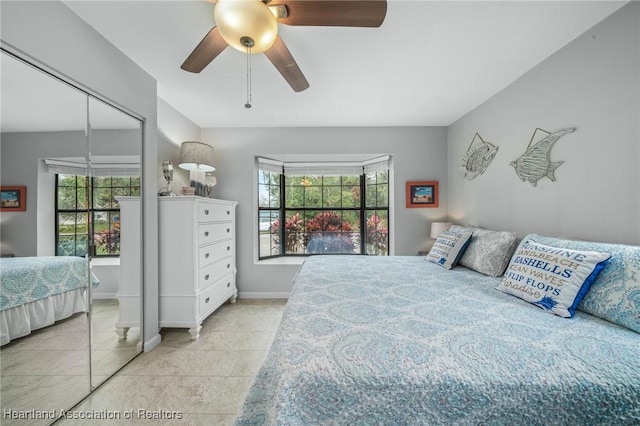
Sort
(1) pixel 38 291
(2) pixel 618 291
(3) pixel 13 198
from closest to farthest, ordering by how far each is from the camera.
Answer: (2) pixel 618 291 → (3) pixel 13 198 → (1) pixel 38 291

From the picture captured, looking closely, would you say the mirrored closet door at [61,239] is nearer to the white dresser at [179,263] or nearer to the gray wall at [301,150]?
the white dresser at [179,263]

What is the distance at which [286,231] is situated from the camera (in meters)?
3.76

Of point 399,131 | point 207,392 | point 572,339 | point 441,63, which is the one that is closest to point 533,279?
point 572,339

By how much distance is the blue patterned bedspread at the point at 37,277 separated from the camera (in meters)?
1.20

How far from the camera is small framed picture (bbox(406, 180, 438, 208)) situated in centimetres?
324

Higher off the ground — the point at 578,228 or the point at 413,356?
the point at 578,228

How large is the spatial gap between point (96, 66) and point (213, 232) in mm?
1584

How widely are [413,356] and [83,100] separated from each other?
92.2 inches

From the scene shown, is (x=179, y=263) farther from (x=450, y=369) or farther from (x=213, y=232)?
Result: (x=450, y=369)

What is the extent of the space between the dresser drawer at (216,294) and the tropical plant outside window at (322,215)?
2.98 feet

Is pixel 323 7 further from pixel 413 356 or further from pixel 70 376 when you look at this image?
pixel 70 376

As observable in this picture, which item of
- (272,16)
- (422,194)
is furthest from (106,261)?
(422,194)

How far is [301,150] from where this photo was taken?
10.8 ft

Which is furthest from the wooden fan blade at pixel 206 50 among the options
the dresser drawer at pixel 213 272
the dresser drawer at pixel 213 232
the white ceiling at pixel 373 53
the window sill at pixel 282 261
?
the window sill at pixel 282 261
